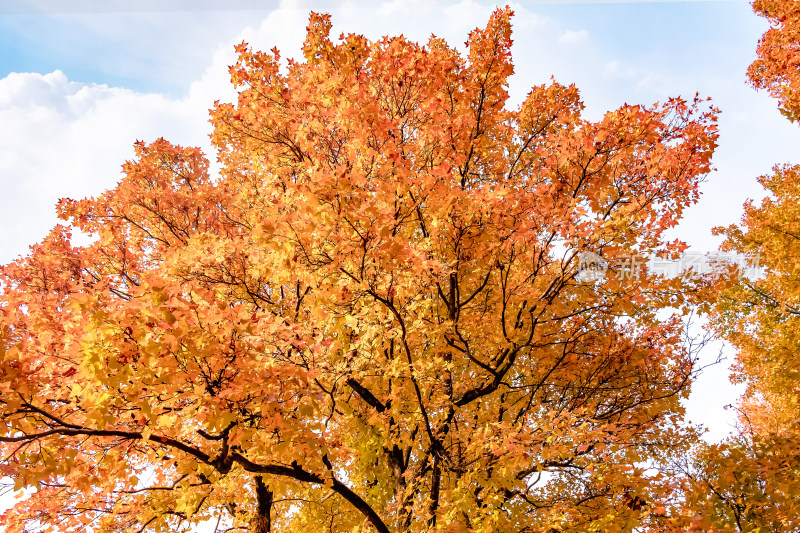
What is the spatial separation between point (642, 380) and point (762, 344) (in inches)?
309

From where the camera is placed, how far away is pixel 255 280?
22.6 ft

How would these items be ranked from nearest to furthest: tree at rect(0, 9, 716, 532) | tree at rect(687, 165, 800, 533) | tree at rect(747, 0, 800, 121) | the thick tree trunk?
tree at rect(0, 9, 716, 532), tree at rect(687, 165, 800, 533), the thick tree trunk, tree at rect(747, 0, 800, 121)

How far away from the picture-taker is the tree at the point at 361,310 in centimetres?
391

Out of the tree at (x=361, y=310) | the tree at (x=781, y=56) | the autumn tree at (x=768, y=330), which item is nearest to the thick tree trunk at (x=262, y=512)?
the tree at (x=361, y=310)

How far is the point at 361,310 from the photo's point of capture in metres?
5.32

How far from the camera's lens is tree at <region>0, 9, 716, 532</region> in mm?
3908

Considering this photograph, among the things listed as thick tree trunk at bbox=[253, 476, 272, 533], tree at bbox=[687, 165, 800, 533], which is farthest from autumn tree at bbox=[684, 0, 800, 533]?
thick tree trunk at bbox=[253, 476, 272, 533]

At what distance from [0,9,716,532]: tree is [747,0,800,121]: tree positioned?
6314mm

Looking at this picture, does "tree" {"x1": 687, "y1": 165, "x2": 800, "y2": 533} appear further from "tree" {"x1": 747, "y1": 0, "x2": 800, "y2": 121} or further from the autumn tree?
"tree" {"x1": 747, "y1": 0, "x2": 800, "y2": 121}

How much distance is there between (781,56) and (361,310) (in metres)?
13.4

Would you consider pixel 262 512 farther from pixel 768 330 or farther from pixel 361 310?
pixel 768 330

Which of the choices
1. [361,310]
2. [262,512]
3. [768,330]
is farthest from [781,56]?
[262,512]

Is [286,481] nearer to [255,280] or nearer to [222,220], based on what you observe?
[255,280]

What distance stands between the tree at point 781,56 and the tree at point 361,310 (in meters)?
6.31
